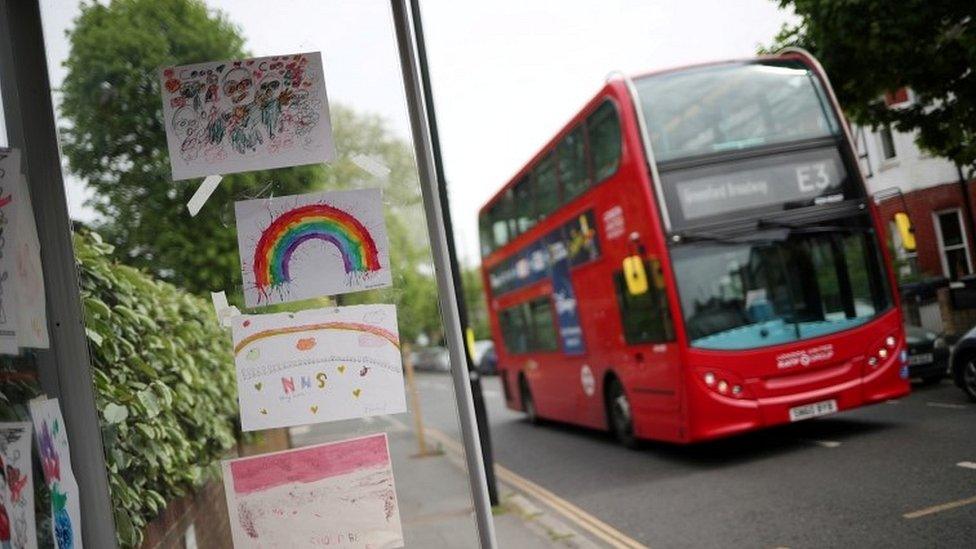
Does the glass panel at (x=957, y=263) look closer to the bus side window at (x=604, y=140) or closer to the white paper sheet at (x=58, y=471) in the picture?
the bus side window at (x=604, y=140)

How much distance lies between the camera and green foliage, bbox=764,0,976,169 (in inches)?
397

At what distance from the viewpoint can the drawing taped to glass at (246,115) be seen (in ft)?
10.6

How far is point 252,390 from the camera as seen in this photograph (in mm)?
3207

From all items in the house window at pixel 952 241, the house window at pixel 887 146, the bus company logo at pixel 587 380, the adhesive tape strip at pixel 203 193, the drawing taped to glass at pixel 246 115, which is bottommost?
the bus company logo at pixel 587 380

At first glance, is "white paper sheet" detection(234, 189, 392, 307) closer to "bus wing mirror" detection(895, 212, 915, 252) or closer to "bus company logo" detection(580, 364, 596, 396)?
"bus wing mirror" detection(895, 212, 915, 252)

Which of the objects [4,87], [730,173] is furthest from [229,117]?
[730,173]

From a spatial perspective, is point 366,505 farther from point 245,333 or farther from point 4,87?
point 4,87

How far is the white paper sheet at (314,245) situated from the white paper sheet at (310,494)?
597mm

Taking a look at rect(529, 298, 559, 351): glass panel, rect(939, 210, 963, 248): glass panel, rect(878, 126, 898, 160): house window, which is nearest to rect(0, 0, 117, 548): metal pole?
rect(529, 298, 559, 351): glass panel

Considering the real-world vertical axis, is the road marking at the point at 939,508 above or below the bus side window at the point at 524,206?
below

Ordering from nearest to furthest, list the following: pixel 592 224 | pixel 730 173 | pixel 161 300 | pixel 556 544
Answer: pixel 161 300 < pixel 556 544 < pixel 730 173 < pixel 592 224

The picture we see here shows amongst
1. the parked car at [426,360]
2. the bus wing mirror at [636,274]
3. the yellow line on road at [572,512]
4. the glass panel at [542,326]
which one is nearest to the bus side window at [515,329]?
the glass panel at [542,326]

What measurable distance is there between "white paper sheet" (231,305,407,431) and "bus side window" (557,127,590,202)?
7.30 meters

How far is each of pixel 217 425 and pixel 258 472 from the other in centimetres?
184
